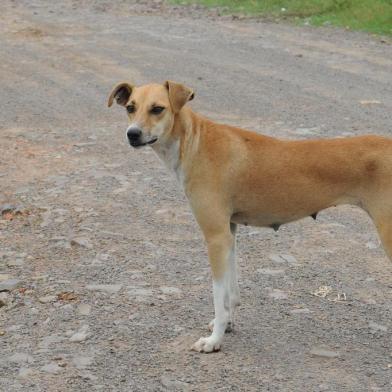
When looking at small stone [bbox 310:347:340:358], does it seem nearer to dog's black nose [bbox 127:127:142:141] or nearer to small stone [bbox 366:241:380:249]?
dog's black nose [bbox 127:127:142:141]

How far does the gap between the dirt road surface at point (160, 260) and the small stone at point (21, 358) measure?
13 mm

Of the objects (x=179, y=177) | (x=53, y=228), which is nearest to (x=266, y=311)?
(x=179, y=177)

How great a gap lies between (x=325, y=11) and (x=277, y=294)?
501 inches

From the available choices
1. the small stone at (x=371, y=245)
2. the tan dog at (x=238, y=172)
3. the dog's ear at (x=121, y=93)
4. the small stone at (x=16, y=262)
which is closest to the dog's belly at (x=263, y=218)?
the tan dog at (x=238, y=172)

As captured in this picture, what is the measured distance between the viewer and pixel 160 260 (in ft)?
23.2

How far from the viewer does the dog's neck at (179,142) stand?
569 centimetres

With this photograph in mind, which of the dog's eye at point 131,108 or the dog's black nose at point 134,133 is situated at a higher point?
the dog's eye at point 131,108

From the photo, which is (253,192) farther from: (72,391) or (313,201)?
(72,391)

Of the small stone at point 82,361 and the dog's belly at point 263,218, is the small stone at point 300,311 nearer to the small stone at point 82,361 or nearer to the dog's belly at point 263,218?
the dog's belly at point 263,218

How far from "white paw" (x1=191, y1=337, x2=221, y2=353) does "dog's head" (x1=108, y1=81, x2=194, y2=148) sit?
1.25 meters

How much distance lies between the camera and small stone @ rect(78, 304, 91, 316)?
244 inches

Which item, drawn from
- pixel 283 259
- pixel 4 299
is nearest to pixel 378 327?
pixel 283 259

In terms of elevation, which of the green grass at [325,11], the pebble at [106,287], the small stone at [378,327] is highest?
the small stone at [378,327]

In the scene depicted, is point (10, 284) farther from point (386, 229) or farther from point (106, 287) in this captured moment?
point (386, 229)
